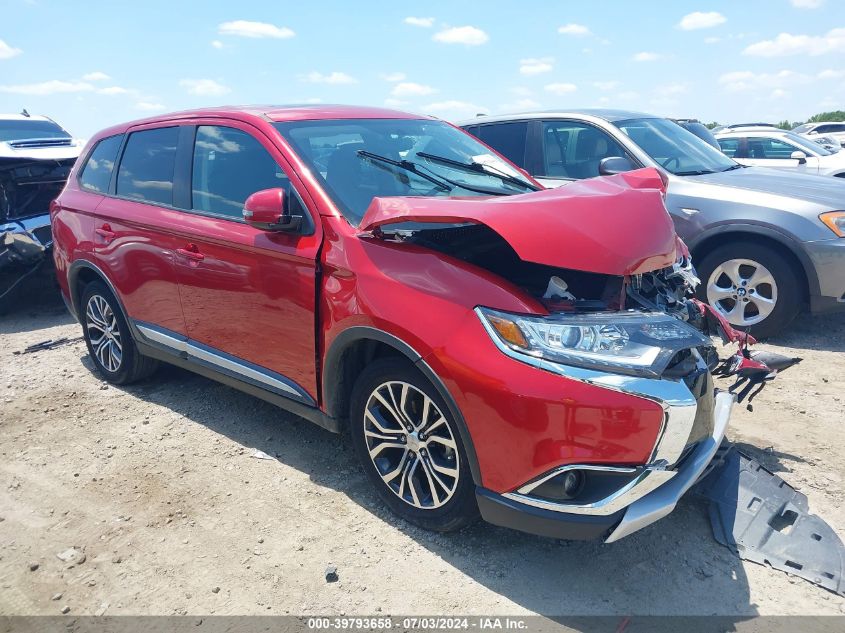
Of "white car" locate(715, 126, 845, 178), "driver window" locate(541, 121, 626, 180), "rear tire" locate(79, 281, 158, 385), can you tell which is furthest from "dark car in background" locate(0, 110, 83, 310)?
"white car" locate(715, 126, 845, 178)

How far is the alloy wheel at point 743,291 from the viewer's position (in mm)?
5316

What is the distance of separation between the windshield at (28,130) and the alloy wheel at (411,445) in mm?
7319

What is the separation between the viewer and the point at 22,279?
22.7 feet

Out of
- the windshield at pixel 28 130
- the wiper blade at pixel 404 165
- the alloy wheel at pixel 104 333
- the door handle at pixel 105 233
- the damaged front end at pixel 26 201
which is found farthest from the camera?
the windshield at pixel 28 130

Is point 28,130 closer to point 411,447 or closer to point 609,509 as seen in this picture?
point 411,447

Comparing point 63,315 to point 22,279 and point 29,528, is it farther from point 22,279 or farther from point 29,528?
point 29,528

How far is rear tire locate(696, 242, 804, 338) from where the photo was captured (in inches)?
206

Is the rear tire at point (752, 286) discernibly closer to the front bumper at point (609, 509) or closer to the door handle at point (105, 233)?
the front bumper at point (609, 509)

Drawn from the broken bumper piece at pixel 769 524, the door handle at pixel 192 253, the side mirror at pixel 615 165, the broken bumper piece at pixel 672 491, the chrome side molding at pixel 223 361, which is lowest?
the broken bumper piece at pixel 769 524

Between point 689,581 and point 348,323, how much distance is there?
1.78 m

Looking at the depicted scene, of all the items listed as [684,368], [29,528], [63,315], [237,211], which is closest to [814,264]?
[684,368]

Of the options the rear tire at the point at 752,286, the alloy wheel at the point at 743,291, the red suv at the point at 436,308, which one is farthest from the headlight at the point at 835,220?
the red suv at the point at 436,308

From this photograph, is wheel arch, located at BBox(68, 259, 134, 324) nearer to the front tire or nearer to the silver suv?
the front tire

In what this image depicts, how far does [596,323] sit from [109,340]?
3799mm
